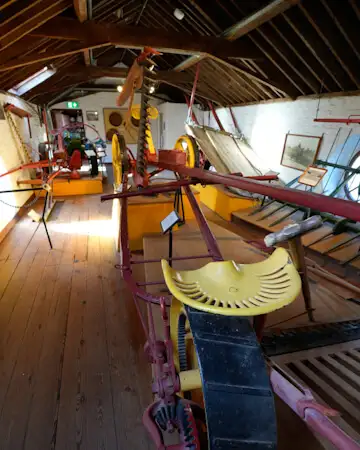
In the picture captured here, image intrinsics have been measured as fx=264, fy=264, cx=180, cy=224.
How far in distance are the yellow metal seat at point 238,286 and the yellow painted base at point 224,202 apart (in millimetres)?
5154

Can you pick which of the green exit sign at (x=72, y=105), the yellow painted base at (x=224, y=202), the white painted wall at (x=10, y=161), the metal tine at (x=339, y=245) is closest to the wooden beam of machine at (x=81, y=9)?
the white painted wall at (x=10, y=161)

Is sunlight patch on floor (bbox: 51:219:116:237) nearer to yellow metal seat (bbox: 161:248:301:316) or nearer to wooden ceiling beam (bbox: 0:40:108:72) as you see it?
wooden ceiling beam (bbox: 0:40:108:72)

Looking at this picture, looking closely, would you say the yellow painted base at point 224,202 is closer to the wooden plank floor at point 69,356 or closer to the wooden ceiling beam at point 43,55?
the wooden plank floor at point 69,356

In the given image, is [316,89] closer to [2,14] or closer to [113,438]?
[2,14]

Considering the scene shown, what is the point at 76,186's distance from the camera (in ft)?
24.7

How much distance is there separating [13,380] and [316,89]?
7.04 metres

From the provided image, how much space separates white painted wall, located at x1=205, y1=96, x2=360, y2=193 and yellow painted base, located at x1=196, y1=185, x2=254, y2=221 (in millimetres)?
1854

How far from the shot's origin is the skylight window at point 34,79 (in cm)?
614

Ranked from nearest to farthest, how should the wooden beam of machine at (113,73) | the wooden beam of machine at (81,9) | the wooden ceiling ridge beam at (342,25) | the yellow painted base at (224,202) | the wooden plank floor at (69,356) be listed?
the wooden plank floor at (69,356) < the wooden beam of machine at (81,9) < the wooden ceiling ridge beam at (342,25) < the yellow painted base at (224,202) < the wooden beam of machine at (113,73)

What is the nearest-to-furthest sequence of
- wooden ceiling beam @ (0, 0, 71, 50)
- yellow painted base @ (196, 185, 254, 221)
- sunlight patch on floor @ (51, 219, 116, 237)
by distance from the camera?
wooden ceiling beam @ (0, 0, 71, 50), sunlight patch on floor @ (51, 219, 116, 237), yellow painted base @ (196, 185, 254, 221)

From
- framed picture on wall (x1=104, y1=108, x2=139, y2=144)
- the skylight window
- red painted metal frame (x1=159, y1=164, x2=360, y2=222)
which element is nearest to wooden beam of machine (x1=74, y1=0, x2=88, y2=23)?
the skylight window

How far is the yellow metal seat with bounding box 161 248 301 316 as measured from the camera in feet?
2.62

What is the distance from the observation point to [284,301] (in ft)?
2.59

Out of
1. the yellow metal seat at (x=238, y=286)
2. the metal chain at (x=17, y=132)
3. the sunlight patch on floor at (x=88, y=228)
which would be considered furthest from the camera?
the metal chain at (x=17, y=132)
